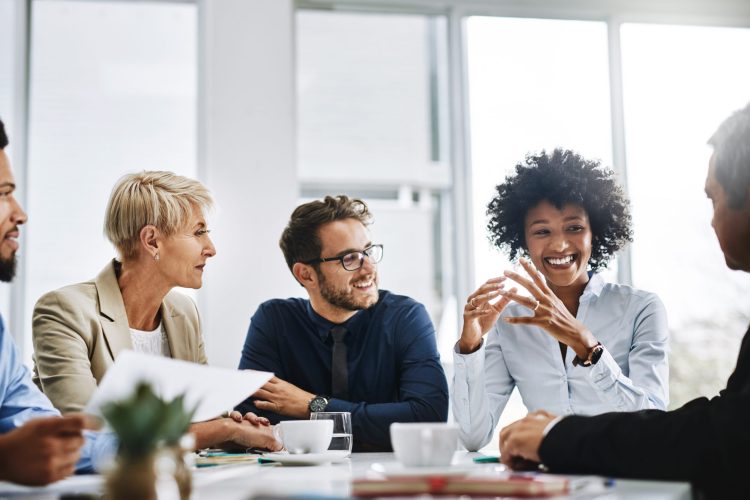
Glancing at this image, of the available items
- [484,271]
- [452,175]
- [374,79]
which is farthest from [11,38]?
[484,271]

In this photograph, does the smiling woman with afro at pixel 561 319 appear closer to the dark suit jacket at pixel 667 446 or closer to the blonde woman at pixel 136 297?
the blonde woman at pixel 136 297

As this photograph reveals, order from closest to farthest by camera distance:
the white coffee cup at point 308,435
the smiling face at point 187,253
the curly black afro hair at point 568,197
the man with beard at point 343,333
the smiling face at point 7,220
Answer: the white coffee cup at point 308,435 < the smiling face at point 7,220 < the man with beard at point 343,333 < the smiling face at point 187,253 < the curly black afro hair at point 568,197

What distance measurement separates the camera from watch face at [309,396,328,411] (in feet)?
7.48

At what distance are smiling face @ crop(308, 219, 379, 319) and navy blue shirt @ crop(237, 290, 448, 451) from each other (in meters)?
0.05

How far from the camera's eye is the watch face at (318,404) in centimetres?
228

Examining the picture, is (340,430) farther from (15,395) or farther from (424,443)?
(15,395)

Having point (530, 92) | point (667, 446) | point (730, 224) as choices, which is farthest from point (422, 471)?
point (530, 92)

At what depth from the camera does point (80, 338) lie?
2209 millimetres

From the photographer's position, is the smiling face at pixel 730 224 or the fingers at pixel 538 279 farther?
the fingers at pixel 538 279

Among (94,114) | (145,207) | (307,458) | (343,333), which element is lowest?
(307,458)

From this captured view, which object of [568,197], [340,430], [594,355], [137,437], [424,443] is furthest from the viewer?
[568,197]

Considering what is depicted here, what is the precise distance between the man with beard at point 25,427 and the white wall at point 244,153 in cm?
171

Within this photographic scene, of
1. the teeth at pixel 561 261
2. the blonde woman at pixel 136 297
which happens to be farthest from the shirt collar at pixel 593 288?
the blonde woman at pixel 136 297

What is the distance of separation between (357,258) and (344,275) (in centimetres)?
8
